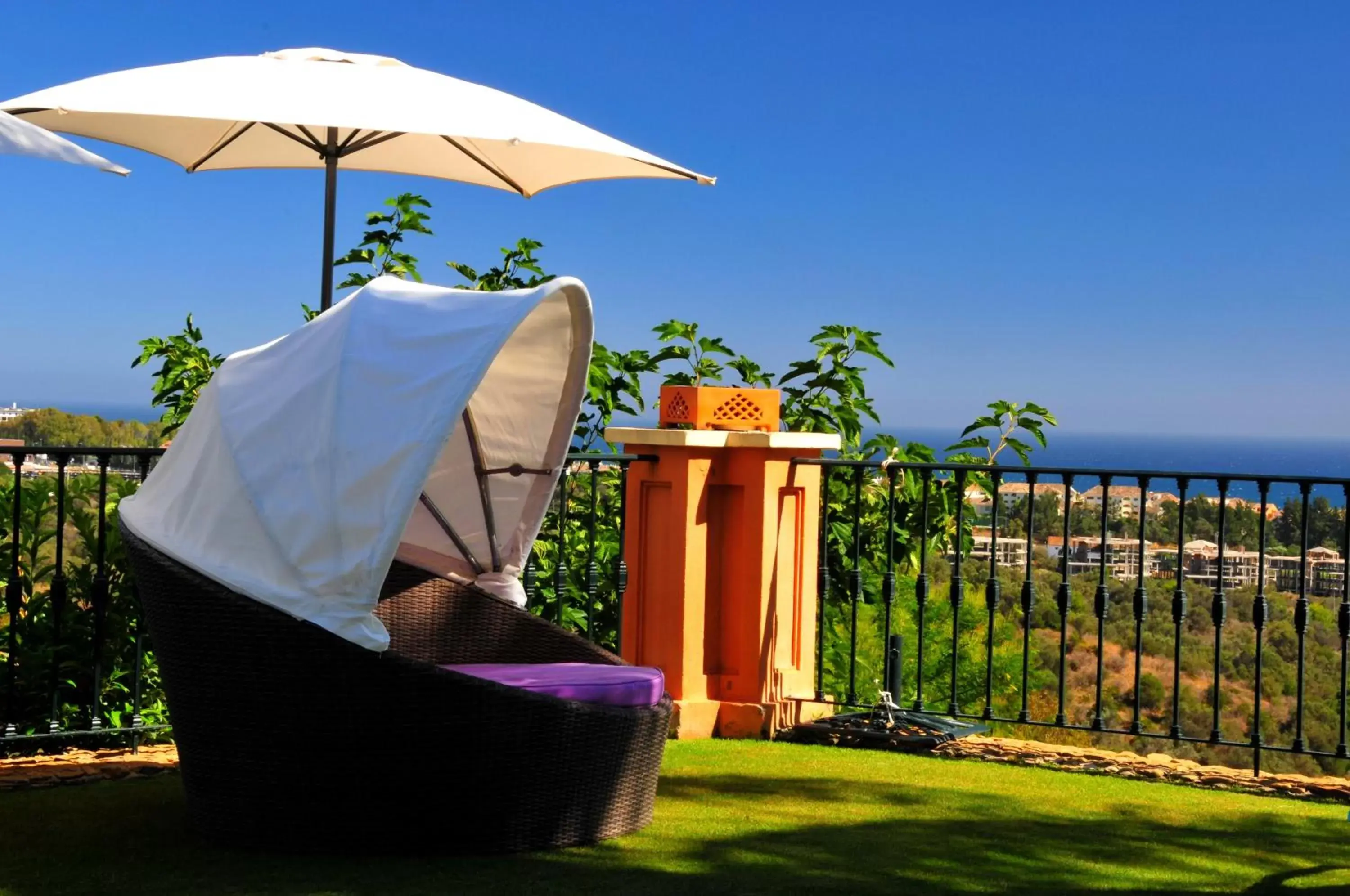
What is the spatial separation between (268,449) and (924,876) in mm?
2099

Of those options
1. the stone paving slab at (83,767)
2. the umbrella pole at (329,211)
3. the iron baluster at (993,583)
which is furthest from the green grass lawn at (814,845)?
the umbrella pole at (329,211)

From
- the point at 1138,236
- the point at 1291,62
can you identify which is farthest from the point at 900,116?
the point at 1138,236

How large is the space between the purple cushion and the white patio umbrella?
176 cm

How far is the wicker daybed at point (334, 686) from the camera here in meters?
3.44

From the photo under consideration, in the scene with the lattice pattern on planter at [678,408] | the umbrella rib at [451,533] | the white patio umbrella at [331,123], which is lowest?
the umbrella rib at [451,533]

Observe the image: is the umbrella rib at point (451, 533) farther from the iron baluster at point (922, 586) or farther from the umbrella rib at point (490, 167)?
the umbrella rib at point (490, 167)

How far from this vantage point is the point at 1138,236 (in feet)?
299

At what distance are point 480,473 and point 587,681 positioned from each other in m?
1.02

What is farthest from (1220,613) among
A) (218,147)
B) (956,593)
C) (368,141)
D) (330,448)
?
(218,147)

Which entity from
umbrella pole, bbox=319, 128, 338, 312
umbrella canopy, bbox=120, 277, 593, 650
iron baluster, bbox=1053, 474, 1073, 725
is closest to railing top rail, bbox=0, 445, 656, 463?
umbrella canopy, bbox=120, 277, 593, 650

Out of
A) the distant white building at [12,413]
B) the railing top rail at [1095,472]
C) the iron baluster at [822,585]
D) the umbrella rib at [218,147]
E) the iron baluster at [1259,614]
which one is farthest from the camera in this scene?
the distant white building at [12,413]

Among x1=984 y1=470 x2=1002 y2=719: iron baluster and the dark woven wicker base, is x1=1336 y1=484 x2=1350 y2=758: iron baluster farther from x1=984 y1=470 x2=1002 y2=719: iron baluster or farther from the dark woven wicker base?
the dark woven wicker base

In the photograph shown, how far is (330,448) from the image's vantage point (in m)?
3.50

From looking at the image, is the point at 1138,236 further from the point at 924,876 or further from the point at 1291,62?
the point at 924,876
